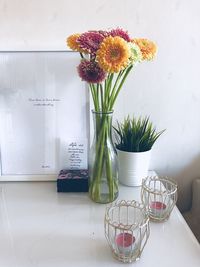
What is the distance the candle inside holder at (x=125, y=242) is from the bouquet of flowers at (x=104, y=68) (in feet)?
0.69

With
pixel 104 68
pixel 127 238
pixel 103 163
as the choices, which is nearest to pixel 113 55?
pixel 104 68

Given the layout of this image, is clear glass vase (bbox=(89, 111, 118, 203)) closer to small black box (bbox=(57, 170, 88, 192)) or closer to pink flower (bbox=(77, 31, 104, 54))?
small black box (bbox=(57, 170, 88, 192))

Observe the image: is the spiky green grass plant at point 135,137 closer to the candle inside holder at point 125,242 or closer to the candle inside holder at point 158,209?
the candle inside holder at point 158,209

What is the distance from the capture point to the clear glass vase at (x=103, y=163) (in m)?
0.83

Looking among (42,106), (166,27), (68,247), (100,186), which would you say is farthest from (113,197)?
(166,27)

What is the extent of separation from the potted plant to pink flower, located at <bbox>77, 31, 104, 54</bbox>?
0.35m

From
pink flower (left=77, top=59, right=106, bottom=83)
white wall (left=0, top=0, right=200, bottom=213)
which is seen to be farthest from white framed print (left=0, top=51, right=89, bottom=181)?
pink flower (left=77, top=59, right=106, bottom=83)

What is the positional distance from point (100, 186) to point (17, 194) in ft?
0.95

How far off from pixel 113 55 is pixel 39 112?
42 centimetres

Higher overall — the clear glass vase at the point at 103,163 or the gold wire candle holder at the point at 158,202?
the clear glass vase at the point at 103,163

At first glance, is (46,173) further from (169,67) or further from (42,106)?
(169,67)

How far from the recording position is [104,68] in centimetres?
69

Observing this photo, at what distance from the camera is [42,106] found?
997mm

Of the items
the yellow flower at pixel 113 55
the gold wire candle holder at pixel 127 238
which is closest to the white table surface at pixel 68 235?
the gold wire candle holder at pixel 127 238
